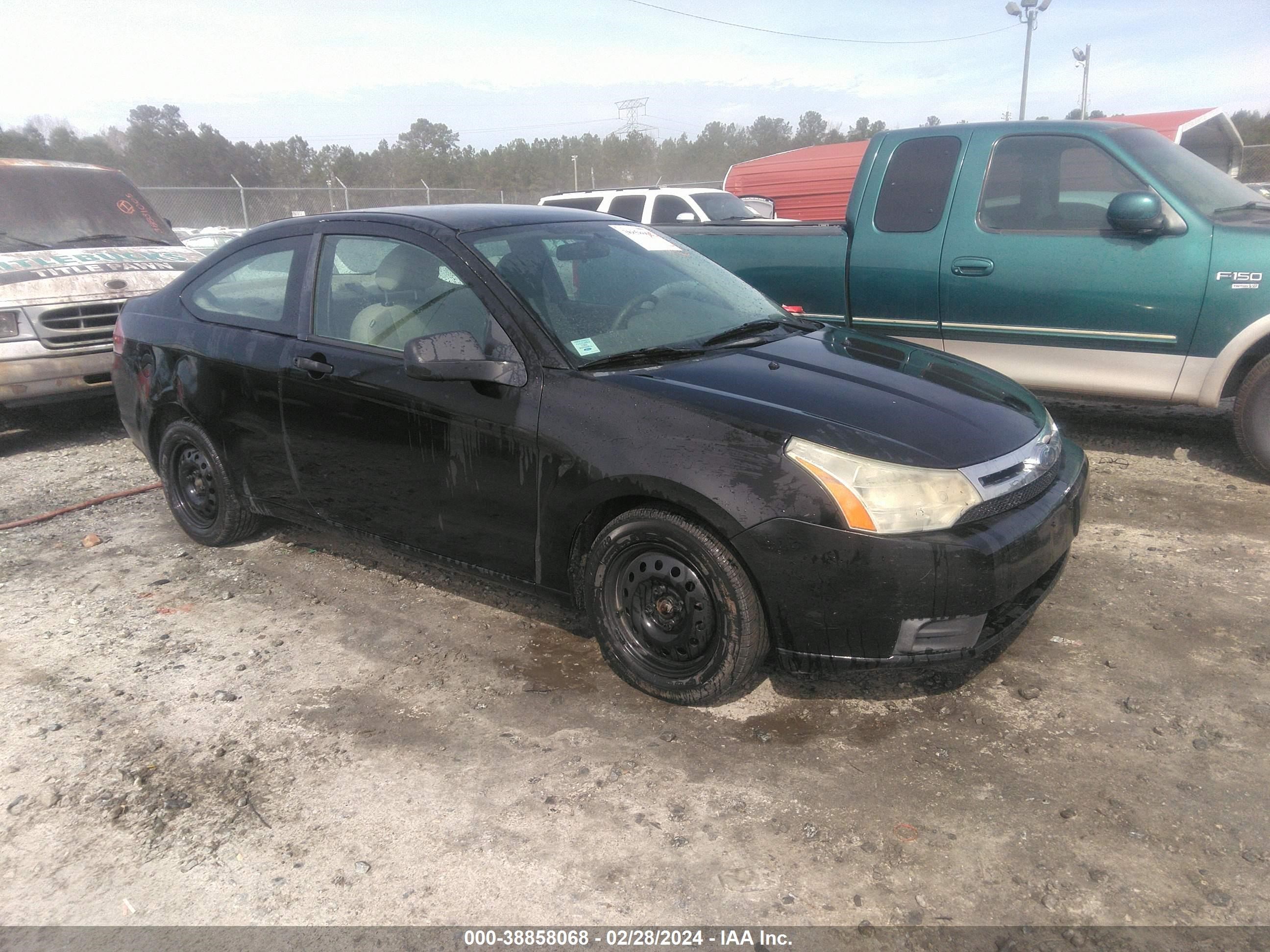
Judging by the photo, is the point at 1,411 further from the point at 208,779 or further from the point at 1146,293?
the point at 1146,293

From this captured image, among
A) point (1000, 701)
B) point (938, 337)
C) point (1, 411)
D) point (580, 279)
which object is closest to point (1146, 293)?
point (938, 337)

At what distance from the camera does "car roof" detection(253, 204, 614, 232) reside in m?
3.57

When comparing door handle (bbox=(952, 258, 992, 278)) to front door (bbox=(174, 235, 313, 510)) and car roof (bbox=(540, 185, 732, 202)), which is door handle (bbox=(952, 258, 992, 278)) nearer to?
front door (bbox=(174, 235, 313, 510))

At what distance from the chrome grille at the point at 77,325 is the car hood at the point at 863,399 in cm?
494

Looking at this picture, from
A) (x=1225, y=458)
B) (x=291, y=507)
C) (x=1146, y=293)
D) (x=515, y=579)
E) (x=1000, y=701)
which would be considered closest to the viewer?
(x=1000, y=701)

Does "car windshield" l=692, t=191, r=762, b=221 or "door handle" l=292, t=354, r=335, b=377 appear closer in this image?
"door handle" l=292, t=354, r=335, b=377

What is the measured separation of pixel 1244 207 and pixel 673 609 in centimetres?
443

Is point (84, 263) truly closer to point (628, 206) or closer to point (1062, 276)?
point (628, 206)

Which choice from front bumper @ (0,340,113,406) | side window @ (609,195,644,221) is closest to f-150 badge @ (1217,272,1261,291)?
front bumper @ (0,340,113,406)

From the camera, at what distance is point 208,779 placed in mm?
2785

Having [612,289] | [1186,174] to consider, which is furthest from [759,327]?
[1186,174]

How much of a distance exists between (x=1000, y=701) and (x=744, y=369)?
55.1 inches

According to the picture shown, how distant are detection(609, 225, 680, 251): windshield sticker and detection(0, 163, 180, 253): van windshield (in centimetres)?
529

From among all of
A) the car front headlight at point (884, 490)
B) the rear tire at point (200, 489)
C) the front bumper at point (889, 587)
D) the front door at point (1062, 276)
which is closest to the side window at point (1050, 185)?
the front door at point (1062, 276)
